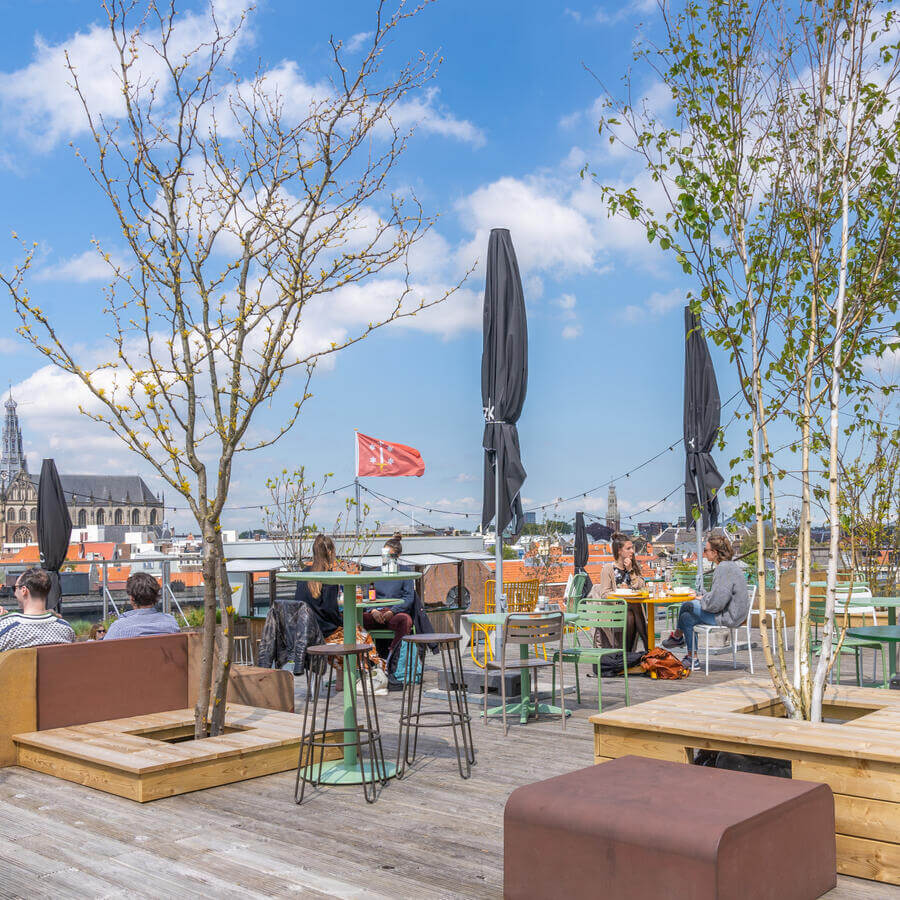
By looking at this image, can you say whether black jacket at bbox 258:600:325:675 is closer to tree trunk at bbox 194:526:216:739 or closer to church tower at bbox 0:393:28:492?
tree trunk at bbox 194:526:216:739

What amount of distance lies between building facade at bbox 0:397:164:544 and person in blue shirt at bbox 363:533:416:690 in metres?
103

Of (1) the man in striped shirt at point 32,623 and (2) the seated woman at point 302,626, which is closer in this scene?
(1) the man in striped shirt at point 32,623

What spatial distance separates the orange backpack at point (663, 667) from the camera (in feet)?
26.0

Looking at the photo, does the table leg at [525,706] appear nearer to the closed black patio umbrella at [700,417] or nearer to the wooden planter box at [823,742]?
the wooden planter box at [823,742]

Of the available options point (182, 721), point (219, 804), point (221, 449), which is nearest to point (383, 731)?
point (182, 721)

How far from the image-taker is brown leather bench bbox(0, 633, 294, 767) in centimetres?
494

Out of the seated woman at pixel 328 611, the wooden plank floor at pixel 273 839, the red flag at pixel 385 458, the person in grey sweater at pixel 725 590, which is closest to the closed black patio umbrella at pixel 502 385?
the seated woman at pixel 328 611

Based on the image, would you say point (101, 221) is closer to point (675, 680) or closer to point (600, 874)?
point (600, 874)

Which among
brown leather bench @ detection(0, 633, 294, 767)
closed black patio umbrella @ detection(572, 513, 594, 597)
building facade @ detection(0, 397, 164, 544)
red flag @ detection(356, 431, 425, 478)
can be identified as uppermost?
building facade @ detection(0, 397, 164, 544)

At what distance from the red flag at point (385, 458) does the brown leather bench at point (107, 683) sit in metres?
8.23

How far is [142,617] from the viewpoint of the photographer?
18.7 ft

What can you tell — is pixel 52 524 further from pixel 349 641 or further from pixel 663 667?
pixel 349 641

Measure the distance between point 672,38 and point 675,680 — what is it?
527 centimetres

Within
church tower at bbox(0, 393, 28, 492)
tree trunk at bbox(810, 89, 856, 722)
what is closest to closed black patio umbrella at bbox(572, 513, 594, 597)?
tree trunk at bbox(810, 89, 856, 722)
